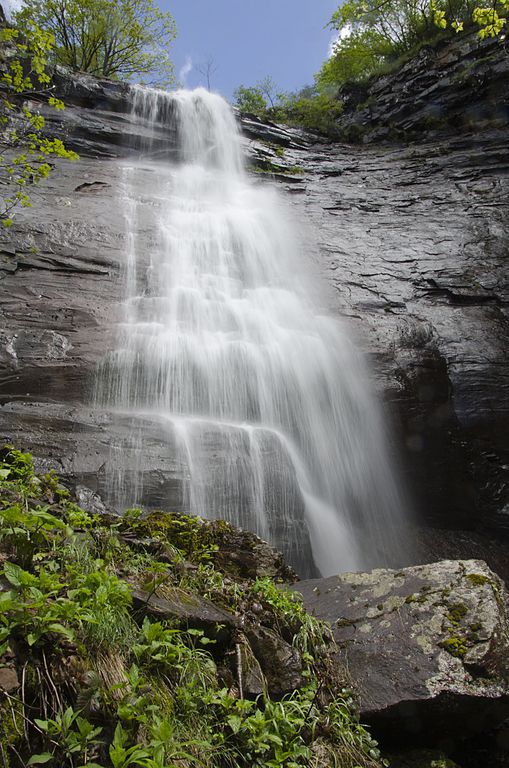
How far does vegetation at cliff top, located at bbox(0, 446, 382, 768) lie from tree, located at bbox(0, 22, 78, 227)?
4.99 m

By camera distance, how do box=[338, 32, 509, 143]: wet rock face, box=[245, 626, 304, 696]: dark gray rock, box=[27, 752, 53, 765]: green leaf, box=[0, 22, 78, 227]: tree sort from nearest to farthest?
box=[27, 752, 53, 765]: green leaf
box=[245, 626, 304, 696]: dark gray rock
box=[0, 22, 78, 227]: tree
box=[338, 32, 509, 143]: wet rock face

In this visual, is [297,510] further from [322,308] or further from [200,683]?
[322,308]

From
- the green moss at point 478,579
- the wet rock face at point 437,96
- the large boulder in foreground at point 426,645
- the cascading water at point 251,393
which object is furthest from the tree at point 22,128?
the wet rock face at point 437,96

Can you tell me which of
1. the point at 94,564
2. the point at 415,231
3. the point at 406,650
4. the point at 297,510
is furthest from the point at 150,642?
the point at 415,231

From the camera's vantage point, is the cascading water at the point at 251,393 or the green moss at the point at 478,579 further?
the cascading water at the point at 251,393

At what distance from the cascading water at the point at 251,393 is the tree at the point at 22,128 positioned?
84.9 inches

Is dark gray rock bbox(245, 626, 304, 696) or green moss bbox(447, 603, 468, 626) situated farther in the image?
green moss bbox(447, 603, 468, 626)

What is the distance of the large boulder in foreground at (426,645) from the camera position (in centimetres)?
338

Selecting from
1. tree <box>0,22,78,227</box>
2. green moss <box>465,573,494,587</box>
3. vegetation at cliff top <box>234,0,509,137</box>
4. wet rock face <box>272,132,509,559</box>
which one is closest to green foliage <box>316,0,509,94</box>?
vegetation at cliff top <box>234,0,509,137</box>

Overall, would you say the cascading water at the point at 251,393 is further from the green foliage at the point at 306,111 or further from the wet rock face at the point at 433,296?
the green foliage at the point at 306,111

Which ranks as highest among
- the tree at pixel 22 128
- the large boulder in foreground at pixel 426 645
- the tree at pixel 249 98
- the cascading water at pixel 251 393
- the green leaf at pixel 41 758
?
the tree at pixel 249 98

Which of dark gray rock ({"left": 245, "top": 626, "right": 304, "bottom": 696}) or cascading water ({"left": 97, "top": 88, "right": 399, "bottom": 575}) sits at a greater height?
cascading water ({"left": 97, "top": 88, "right": 399, "bottom": 575})

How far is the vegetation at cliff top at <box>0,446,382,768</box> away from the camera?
2.19 meters

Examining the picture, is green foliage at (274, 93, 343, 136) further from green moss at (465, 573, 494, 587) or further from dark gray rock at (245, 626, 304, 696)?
dark gray rock at (245, 626, 304, 696)
